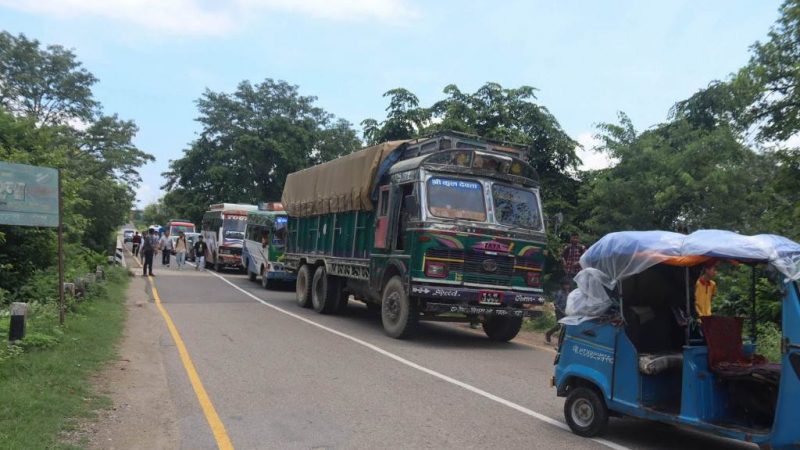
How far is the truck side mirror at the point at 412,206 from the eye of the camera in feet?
35.9

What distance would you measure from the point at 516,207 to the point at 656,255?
6.17 m

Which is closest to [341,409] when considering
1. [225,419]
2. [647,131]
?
[225,419]

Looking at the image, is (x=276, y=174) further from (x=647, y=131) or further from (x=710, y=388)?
(x=710, y=388)

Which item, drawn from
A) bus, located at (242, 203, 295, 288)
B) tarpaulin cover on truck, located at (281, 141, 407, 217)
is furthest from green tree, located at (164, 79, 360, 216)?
tarpaulin cover on truck, located at (281, 141, 407, 217)

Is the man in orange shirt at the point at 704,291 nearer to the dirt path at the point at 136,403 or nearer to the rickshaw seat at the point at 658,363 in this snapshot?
the rickshaw seat at the point at 658,363

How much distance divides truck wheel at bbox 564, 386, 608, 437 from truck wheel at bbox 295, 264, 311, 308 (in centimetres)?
1088

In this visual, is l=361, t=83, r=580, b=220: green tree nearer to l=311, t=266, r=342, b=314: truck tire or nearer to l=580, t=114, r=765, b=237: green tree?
l=580, t=114, r=765, b=237: green tree

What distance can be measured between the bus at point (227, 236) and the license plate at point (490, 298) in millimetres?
20307

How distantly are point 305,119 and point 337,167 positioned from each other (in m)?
36.0

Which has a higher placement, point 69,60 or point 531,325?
point 69,60

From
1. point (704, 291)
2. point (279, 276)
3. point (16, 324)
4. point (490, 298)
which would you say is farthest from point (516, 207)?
point (279, 276)

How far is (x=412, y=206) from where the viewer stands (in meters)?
11.1

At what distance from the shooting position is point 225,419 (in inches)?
244

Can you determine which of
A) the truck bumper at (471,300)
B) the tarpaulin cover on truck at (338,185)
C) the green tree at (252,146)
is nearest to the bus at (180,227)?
the green tree at (252,146)
